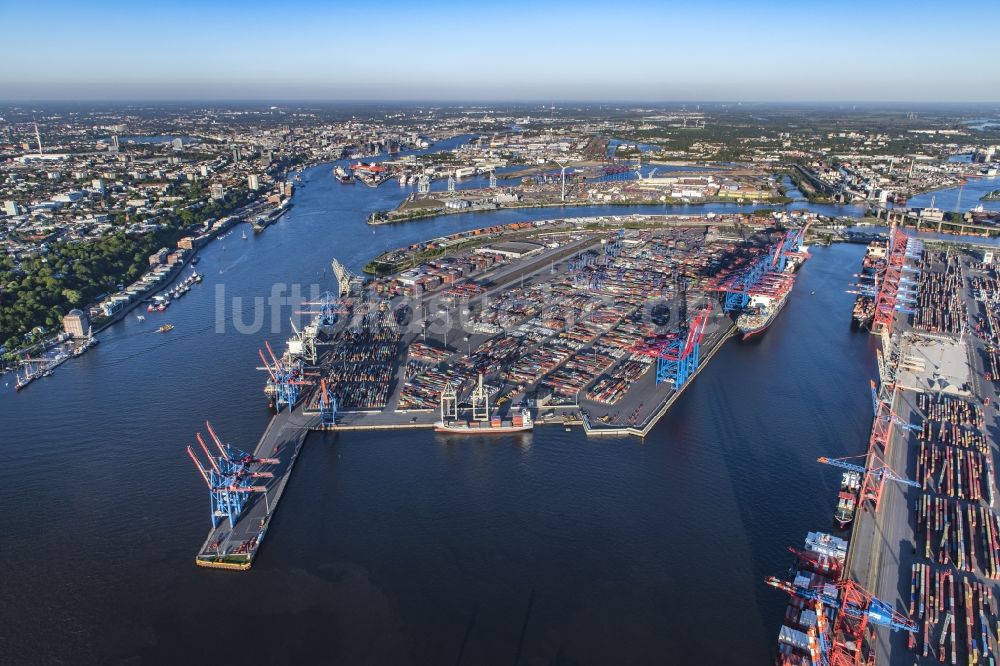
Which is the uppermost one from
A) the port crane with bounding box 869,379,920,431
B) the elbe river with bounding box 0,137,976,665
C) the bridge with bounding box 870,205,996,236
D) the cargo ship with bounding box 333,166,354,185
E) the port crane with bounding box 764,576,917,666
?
the cargo ship with bounding box 333,166,354,185

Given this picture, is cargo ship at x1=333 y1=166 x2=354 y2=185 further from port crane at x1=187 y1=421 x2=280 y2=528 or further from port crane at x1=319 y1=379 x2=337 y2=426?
port crane at x1=187 y1=421 x2=280 y2=528

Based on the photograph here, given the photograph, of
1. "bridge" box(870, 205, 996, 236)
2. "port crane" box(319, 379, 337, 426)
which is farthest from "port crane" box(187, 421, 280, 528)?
"bridge" box(870, 205, 996, 236)

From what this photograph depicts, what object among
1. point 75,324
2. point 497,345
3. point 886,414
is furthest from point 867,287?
point 75,324

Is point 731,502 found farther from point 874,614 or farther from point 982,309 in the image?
point 982,309

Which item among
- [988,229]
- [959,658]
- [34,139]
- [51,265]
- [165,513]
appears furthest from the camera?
[34,139]

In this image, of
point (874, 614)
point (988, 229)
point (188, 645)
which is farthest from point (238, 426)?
point (988, 229)

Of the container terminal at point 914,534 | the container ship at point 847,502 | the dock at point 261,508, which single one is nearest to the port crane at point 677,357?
the container terminal at point 914,534

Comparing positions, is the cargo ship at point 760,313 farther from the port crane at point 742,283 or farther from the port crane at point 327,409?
the port crane at point 327,409
